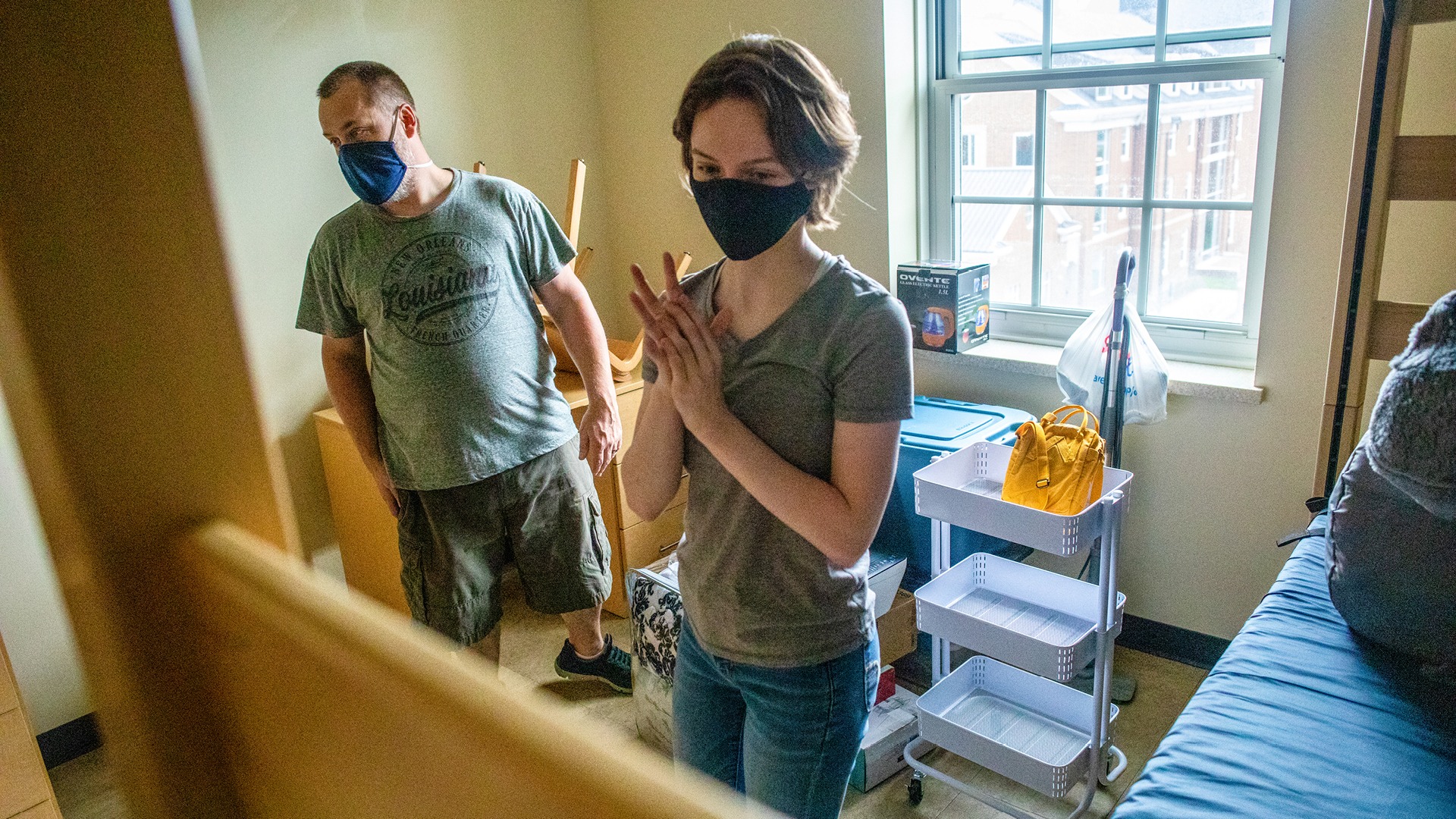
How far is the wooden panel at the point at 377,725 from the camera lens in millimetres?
130

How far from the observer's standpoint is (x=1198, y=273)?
7.95 feet

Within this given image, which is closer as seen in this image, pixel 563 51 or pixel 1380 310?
pixel 1380 310

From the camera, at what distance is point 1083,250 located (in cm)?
261

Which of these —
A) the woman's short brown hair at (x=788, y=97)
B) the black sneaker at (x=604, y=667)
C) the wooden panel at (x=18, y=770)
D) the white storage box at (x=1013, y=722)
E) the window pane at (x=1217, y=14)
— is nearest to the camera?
the woman's short brown hair at (x=788, y=97)

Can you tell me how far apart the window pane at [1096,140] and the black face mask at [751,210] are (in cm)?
172

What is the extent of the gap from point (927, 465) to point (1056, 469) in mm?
441

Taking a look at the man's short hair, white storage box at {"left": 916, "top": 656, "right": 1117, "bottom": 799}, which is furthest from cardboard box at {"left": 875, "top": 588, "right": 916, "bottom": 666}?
the man's short hair

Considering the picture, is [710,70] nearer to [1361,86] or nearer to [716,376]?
[716,376]

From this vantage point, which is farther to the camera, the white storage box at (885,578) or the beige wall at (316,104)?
the beige wall at (316,104)

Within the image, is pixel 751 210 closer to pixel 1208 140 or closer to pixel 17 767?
pixel 17 767

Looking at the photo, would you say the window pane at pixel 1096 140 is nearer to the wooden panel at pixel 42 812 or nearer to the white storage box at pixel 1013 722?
the white storage box at pixel 1013 722

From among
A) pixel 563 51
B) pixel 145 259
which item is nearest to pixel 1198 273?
pixel 563 51

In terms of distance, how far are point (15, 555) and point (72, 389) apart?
2.30 metres

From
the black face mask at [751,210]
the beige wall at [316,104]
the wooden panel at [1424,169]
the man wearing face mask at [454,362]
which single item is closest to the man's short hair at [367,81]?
the man wearing face mask at [454,362]
